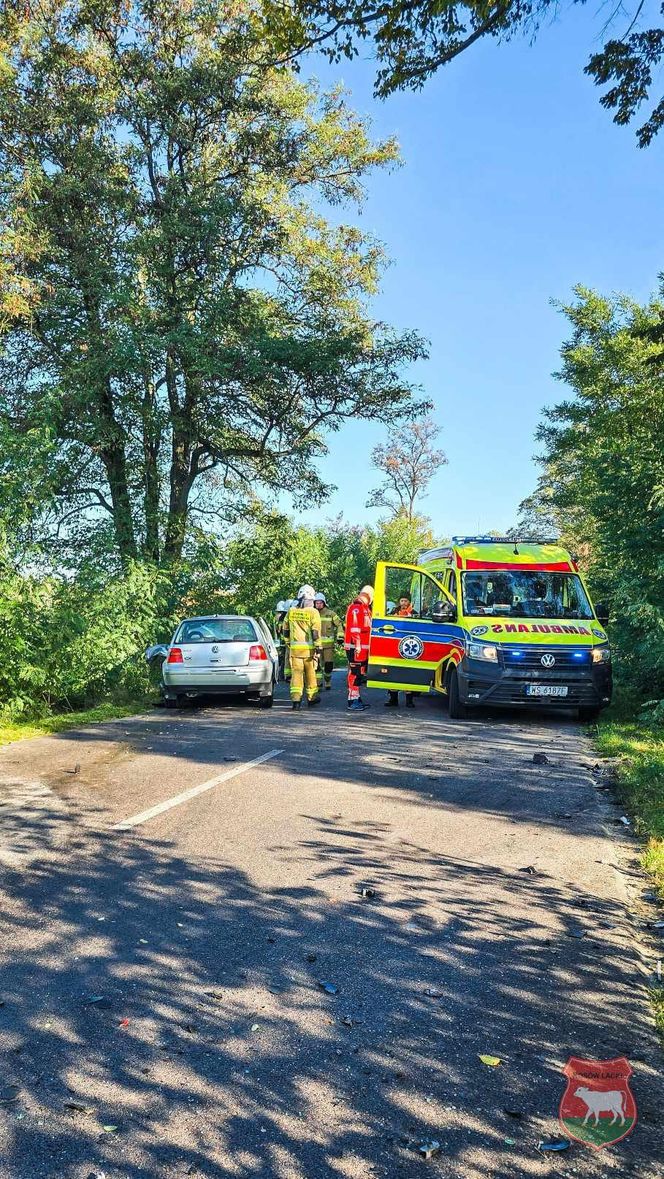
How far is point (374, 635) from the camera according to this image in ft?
48.5

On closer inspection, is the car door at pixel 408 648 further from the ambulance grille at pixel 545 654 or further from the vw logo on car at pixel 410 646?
the ambulance grille at pixel 545 654

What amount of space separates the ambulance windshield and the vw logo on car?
887mm

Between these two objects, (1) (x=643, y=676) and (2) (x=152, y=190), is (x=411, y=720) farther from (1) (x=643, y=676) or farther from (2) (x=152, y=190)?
(2) (x=152, y=190)

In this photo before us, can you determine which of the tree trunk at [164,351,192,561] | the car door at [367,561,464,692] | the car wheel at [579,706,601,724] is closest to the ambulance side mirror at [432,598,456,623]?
the car door at [367,561,464,692]

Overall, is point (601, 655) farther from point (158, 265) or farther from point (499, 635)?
point (158, 265)

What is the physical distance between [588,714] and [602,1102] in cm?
1151

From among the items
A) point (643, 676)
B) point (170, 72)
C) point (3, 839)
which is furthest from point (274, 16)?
point (170, 72)

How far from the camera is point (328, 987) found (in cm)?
405

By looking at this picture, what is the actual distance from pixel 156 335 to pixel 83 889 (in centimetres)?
1777

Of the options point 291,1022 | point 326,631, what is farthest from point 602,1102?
point 326,631

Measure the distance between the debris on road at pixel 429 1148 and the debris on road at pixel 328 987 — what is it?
3.77ft

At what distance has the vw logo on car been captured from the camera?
48.3 feet

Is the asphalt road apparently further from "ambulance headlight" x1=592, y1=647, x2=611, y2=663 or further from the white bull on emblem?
"ambulance headlight" x1=592, y1=647, x2=611, y2=663

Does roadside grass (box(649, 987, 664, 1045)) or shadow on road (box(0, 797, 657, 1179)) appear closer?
shadow on road (box(0, 797, 657, 1179))
